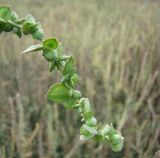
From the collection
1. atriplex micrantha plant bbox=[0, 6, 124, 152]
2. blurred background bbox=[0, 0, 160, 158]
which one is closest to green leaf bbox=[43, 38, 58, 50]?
atriplex micrantha plant bbox=[0, 6, 124, 152]

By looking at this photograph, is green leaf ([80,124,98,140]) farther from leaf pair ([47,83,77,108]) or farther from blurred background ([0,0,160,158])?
blurred background ([0,0,160,158])

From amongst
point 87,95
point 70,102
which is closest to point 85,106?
point 70,102

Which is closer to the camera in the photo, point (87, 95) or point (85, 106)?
point (85, 106)

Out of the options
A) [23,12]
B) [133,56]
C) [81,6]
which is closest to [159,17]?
[133,56]

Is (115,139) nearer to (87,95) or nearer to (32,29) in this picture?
(32,29)

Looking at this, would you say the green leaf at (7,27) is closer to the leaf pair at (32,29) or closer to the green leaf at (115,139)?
the leaf pair at (32,29)

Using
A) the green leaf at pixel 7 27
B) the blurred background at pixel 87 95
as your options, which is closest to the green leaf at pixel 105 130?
the green leaf at pixel 7 27
